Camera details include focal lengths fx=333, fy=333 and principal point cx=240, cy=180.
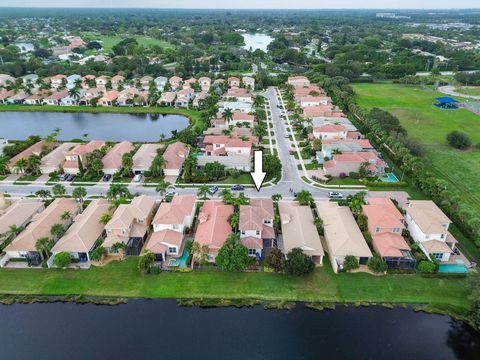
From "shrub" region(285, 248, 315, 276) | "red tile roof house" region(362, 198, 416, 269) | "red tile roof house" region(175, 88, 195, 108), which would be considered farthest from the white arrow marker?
"red tile roof house" region(175, 88, 195, 108)

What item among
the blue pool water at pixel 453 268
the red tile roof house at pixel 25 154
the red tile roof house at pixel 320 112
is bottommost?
the blue pool water at pixel 453 268

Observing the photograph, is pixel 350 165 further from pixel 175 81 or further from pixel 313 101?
pixel 175 81

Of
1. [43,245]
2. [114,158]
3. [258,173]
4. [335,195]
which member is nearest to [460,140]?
[335,195]

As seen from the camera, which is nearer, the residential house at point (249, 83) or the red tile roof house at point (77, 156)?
the red tile roof house at point (77, 156)

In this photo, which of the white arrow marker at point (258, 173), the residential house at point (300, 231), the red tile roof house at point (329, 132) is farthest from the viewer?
the red tile roof house at point (329, 132)

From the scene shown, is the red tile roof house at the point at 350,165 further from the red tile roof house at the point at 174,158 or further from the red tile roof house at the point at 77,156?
the red tile roof house at the point at 77,156

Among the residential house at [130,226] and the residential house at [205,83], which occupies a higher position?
the residential house at [205,83]

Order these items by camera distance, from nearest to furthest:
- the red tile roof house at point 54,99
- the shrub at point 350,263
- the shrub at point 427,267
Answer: the shrub at point 427,267, the shrub at point 350,263, the red tile roof house at point 54,99

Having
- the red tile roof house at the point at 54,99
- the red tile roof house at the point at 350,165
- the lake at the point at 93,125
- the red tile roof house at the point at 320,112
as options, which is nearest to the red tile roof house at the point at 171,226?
the red tile roof house at the point at 350,165
